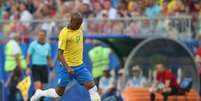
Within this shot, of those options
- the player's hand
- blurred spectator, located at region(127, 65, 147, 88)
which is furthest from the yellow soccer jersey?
blurred spectator, located at region(127, 65, 147, 88)

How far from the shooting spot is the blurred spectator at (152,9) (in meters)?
23.9

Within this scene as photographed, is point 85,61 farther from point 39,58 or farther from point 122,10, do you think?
point 122,10

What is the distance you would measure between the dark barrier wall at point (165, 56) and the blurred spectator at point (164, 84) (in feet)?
3.93

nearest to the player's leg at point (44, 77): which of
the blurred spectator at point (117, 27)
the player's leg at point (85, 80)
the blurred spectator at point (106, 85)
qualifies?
the blurred spectator at point (106, 85)

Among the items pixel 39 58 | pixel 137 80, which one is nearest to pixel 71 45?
pixel 39 58

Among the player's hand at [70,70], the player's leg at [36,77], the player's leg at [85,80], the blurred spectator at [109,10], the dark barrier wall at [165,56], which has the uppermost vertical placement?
the player's hand at [70,70]

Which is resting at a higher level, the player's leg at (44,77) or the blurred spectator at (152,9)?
the blurred spectator at (152,9)

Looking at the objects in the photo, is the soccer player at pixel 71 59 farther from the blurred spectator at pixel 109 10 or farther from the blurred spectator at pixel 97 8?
the blurred spectator at pixel 97 8

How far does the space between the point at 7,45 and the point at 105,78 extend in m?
3.05

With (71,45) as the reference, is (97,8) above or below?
below

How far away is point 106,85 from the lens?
22031 mm

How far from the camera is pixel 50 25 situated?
76.7ft

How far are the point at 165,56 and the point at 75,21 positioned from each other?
24.5ft

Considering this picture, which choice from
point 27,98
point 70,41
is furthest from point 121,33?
point 70,41
